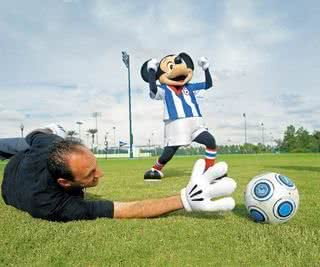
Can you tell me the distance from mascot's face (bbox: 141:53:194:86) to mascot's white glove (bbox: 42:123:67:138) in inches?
150

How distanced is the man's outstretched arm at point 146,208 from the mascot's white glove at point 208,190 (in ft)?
0.62

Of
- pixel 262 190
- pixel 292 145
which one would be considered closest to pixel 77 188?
pixel 262 190

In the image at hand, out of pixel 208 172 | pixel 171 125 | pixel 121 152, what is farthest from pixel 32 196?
pixel 121 152

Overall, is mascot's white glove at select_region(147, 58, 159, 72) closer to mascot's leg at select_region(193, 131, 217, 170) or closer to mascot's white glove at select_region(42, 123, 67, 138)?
mascot's leg at select_region(193, 131, 217, 170)

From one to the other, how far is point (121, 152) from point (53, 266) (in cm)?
7341

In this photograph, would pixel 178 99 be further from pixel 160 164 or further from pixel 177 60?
pixel 160 164

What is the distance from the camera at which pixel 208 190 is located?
386 cm

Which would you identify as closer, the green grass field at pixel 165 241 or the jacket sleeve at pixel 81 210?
the green grass field at pixel 165 241

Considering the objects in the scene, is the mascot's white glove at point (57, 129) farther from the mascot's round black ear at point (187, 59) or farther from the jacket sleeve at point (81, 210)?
the mascot's round black ear at point (187, 59)

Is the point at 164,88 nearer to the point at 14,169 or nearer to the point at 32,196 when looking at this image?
the point at 14,169

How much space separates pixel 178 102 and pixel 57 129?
147 inches

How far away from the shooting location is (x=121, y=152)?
7600 centimetres

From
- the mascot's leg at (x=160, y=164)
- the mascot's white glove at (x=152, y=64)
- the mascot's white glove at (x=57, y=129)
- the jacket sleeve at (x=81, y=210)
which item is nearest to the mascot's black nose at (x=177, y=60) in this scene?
the mascot's white glove at (x=152, y=64)

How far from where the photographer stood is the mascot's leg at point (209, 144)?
8195 mm
